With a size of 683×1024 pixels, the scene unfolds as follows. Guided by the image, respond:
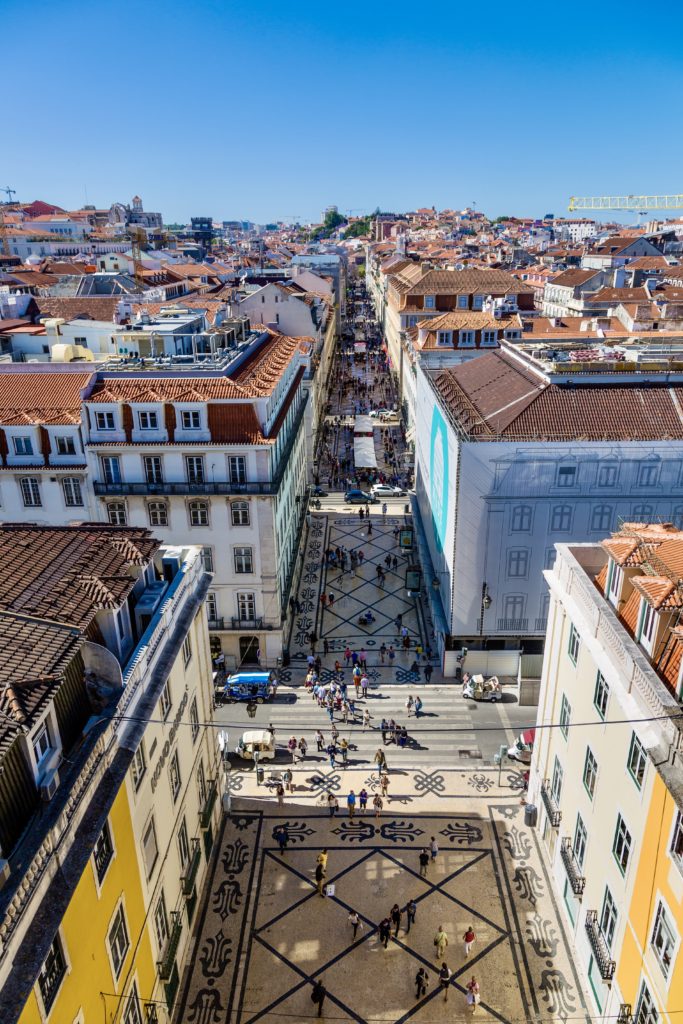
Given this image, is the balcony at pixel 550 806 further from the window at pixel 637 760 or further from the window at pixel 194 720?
the window at pixel 194 720

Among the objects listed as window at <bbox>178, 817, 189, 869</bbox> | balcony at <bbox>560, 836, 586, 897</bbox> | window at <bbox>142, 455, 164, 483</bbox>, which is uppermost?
window at <bbox>142, 455, 164, 483</bbox>

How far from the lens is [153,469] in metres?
36.4

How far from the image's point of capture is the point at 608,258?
12438cm

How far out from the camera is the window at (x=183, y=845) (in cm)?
2269

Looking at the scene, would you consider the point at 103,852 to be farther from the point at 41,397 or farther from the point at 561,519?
the point at 41,397

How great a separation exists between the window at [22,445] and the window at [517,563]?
24.8 meters

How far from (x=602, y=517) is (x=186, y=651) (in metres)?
20.9

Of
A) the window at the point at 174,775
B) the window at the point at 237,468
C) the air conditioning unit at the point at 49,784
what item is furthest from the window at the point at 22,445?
the air conditioning unit at the point at 49,784

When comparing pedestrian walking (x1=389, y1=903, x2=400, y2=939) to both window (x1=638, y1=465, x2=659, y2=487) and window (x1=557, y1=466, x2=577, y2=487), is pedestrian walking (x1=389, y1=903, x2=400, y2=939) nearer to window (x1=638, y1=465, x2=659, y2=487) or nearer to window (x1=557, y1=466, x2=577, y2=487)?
window (x1=557, y1=466, x2=577, y2=487)

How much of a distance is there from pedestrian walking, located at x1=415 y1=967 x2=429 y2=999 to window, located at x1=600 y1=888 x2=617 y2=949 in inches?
228

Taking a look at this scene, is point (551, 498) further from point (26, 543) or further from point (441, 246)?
point (441, 246)

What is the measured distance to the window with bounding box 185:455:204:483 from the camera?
118ft

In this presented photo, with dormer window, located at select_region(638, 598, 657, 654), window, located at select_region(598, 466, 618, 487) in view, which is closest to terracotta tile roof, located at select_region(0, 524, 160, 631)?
dormer window, located at select_region(638, 598, 657, 654)

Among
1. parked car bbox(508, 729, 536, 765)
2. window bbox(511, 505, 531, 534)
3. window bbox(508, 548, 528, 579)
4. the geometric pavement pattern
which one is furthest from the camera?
window bbox(508, 548, 528, 579)
